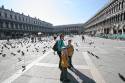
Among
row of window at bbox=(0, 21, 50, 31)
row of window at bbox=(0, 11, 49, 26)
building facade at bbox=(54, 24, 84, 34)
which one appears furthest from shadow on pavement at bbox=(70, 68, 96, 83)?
building facade at bbox=(54, 24, 84, 34)

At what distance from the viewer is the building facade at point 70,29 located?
142 m

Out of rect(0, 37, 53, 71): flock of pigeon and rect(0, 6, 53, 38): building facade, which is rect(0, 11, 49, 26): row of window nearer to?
rect(0, 6, 53, 38): building facade

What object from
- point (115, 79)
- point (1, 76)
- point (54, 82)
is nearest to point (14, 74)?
point (1, 76)

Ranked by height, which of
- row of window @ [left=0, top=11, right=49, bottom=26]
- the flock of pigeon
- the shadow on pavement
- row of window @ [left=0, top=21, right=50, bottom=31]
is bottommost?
the shadow on pavement

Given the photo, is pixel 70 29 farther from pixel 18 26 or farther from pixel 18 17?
pixel 18 26

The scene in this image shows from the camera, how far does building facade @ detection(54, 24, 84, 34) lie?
14175 centimetres

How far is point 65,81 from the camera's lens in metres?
6.30

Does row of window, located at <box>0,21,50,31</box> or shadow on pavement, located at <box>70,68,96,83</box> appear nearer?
shadow on pavement, located at <box>70,68,96,83</box>

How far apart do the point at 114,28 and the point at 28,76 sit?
43.7 m

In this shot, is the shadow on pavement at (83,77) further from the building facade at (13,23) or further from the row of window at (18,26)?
the row of window at (18,26)

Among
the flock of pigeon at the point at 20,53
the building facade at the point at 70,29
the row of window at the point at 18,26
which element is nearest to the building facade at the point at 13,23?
the row of window at the point at 18,26

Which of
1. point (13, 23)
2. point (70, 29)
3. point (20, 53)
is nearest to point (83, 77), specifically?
point (20, 53)

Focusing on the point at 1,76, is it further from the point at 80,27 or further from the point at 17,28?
the point at 80,27

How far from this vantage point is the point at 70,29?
14288 centimetres
